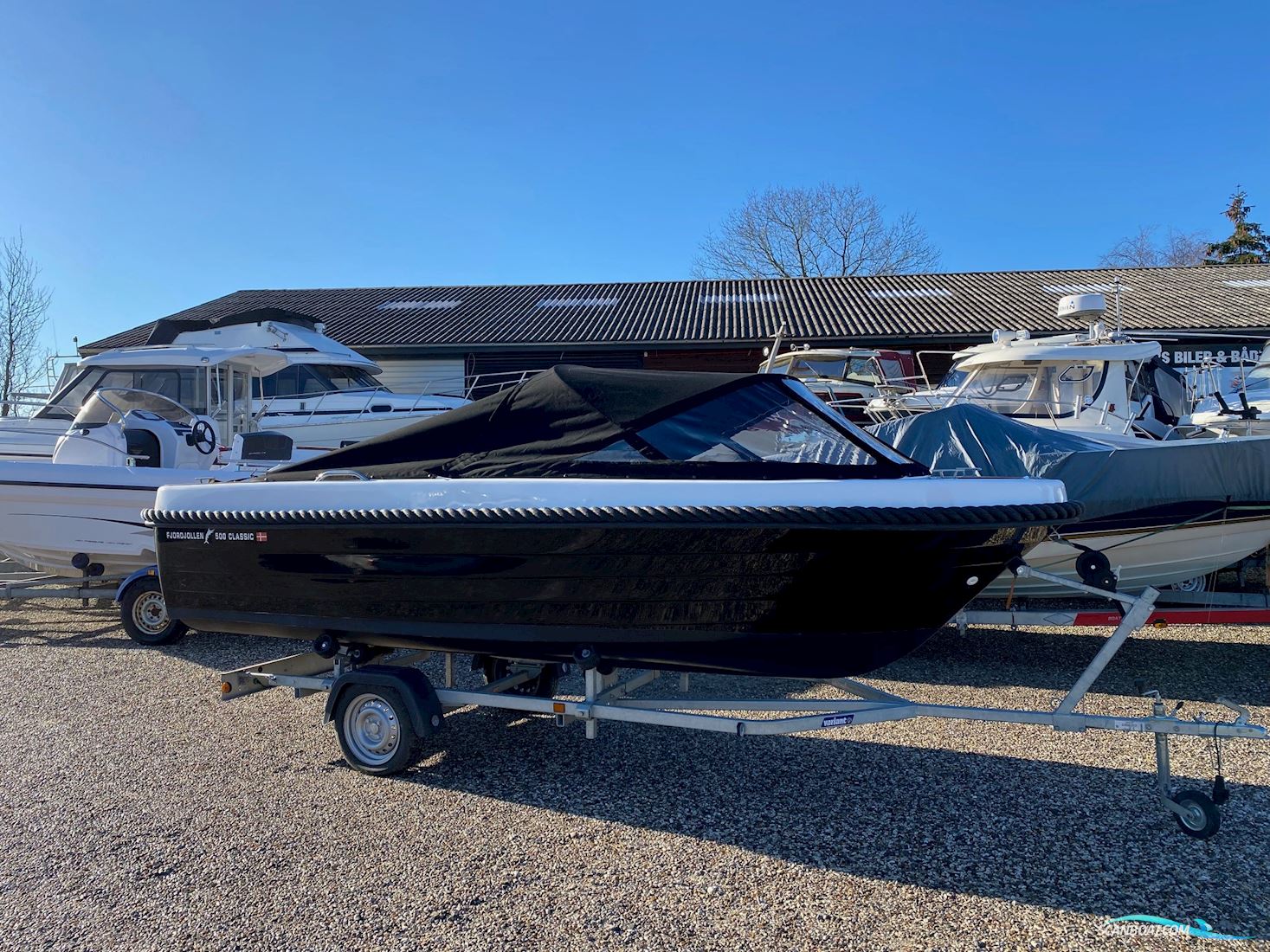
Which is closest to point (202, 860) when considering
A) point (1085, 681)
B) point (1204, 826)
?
point (1085, 681)

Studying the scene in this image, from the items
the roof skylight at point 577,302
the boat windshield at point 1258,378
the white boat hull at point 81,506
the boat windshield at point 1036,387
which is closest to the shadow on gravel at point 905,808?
the white boat hull at point 81,506

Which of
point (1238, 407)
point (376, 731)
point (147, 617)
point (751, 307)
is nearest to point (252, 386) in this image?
point (147, 617)

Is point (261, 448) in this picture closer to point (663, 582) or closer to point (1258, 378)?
point (663, 582)

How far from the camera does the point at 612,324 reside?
18797mm

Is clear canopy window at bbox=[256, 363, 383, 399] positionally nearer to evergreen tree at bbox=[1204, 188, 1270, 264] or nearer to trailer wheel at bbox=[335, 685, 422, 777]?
trailer wheel at bbox=[335, 685, 422, 777]

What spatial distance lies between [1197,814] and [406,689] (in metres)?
3.10

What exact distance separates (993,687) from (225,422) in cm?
693

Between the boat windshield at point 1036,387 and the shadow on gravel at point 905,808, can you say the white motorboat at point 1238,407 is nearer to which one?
the boat windshield at point 1036,387

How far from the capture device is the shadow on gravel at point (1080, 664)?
17.9ft

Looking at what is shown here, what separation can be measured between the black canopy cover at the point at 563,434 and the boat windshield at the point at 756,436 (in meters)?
0.03

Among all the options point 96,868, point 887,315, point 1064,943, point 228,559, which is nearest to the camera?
point 1064,943

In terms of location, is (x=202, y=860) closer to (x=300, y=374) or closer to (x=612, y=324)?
(x=300, y=374)

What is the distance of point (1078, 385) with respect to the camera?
8.92 meters

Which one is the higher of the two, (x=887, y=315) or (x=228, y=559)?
(x=887, y=315)
